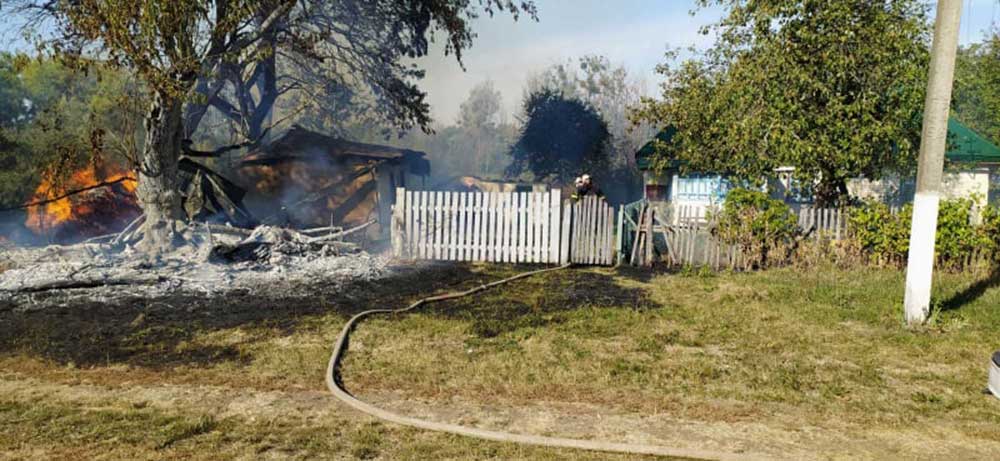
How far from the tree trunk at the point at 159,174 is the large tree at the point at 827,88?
1130cm

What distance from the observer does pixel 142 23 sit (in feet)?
33.8

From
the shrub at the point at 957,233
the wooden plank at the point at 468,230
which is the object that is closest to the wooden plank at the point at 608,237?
the wooden plank at the point at 468,230

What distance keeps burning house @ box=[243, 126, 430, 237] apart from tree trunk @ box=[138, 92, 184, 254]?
5.78 meters

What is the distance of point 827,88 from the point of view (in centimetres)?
1315

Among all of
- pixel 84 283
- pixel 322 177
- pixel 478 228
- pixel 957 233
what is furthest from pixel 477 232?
pixel 957 233

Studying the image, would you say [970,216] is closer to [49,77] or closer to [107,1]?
[107,1]

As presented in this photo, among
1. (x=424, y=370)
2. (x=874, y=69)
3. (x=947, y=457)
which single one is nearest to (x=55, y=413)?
(x=424, y=370)

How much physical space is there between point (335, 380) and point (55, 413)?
183cm

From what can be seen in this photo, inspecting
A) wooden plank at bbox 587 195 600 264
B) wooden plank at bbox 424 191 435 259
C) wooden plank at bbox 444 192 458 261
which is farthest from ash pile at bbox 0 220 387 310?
wooden plank at bbox 587 195 600 264

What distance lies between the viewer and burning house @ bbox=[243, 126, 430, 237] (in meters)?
18.2

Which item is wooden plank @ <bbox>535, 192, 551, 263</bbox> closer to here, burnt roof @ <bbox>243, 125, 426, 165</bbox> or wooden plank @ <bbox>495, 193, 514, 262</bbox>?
wooden plank @ <bbox>495, 193, 514, 262</bbox>

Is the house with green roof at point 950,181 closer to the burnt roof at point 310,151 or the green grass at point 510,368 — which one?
the burnt roof at point 310,151

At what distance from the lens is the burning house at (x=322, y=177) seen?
59.8ft

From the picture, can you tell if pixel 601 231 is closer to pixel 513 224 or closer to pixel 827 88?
pixel 513 224
